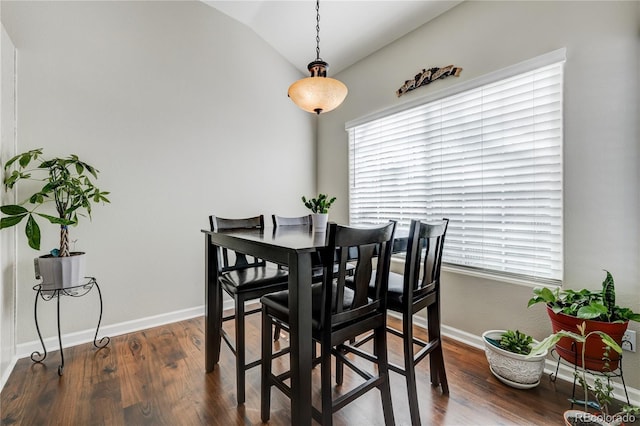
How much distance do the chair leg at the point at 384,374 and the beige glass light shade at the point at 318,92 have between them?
1.44 meters

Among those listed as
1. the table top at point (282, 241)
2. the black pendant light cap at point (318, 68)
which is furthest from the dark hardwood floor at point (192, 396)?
the black pendant light cap at point (318, 68)

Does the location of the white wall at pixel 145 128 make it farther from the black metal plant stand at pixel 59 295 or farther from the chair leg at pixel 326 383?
the chair leg at pixel 326 383

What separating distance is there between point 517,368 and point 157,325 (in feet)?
9.15

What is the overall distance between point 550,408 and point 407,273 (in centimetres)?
109

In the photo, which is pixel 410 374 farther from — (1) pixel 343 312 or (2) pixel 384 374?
(1) pixel 343 312

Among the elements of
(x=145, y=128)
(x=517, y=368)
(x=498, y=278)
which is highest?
(x=145, y=128)

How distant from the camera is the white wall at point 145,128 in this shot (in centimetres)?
220

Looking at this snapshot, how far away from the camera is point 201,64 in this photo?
2.89 metres

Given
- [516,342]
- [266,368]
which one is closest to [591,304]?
[516,342]

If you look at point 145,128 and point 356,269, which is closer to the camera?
point 356,269

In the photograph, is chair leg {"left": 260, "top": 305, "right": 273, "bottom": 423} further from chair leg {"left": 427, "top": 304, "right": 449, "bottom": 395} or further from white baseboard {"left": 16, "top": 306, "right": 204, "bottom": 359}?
white baseboard {"left": 16, "top": 306, "right": 204, "bottom": 359}

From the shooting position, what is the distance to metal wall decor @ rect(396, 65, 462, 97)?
93.4 inches

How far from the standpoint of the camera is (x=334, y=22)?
110 inches

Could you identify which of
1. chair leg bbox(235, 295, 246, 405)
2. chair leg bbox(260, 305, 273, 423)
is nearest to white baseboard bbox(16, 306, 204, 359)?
chair leg bbox(235, 295, 246, 405)
